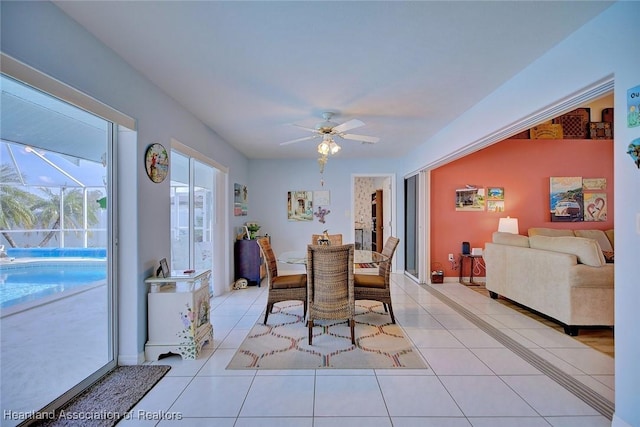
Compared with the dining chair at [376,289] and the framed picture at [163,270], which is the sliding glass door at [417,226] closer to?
the dining chair at [376,289]

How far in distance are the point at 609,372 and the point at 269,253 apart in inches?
123

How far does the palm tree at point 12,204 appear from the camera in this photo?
1.57 metres

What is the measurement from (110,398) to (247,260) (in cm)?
311

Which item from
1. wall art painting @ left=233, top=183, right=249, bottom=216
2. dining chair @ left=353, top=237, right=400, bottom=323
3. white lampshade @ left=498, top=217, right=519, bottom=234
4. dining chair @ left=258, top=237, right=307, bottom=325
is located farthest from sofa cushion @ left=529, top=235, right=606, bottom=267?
wall art painting @ left=233, top=183, right=249, bottom=216

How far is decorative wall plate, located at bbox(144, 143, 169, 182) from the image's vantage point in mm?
2520

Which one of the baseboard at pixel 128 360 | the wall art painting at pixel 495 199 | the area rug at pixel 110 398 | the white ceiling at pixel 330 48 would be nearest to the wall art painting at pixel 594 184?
the wall art painting at pixel 495 199

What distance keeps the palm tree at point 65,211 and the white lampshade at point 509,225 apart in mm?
5404

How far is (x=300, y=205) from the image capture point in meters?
6.05

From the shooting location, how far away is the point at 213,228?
14.3 ft

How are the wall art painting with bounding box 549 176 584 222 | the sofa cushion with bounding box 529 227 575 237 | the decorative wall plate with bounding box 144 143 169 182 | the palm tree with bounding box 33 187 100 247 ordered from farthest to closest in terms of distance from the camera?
the wall art painting with bounding box 549 176 584 222
the sofa cushion with bounding box 529 227 575 237
the decorative wall plate with bounding box 144 143 169 182
the palm tree with bounding box 33 187 100 247

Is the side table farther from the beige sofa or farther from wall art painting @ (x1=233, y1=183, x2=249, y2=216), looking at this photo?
wall art painting @ (x1=233, y1=183, x2=249, y2=216)

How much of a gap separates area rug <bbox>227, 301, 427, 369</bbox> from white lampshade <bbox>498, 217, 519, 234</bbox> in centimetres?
275

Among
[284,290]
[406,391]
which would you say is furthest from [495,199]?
[406,391]

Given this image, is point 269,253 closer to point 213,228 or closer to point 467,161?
point 213,228
